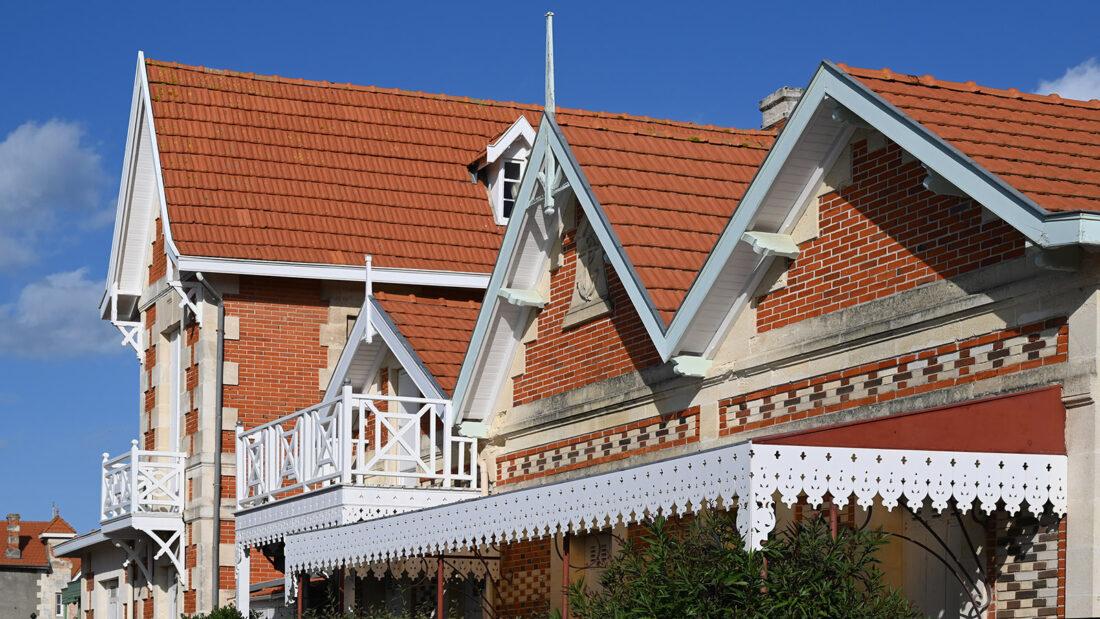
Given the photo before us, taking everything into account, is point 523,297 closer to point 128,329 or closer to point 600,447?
point 600,447

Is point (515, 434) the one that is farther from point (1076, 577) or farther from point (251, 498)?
point (1076, 577)

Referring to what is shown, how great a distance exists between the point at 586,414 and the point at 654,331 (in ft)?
7.36

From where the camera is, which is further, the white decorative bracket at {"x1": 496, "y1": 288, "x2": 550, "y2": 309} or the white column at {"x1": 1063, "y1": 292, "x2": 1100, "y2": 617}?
the white decorative bracket at {"x1": 496, "y1": 288, "x2": 550, "y2": 309}

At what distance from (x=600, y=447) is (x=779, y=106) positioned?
9.70 metres

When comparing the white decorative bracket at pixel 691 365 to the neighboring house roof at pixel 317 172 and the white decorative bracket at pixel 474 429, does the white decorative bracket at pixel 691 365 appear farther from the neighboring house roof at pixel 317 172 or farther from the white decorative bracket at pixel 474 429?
the neighboring house roof at pixel 317 172

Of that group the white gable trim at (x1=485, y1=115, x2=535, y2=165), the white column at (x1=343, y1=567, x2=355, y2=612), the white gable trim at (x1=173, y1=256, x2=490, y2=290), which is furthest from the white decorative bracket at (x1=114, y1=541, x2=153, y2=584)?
the white gable trim at (x1=485, y1=115, x2=535, y2=165)

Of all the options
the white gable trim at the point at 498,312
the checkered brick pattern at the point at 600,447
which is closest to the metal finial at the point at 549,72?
the white gable trim at the point at 498,312

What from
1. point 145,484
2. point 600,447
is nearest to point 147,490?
point 145,484

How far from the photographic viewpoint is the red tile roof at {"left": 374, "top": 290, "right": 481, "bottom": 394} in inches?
748

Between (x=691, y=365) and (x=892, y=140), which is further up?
(x=892, y=140)

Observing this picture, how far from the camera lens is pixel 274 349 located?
23844mm

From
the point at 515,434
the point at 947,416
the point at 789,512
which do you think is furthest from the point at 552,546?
the point at 947,416

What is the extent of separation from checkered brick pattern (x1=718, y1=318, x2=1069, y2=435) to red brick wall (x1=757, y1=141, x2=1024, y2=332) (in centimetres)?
51

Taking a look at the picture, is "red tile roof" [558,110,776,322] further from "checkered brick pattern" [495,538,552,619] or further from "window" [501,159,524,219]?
"window" [501,159,524,219]
